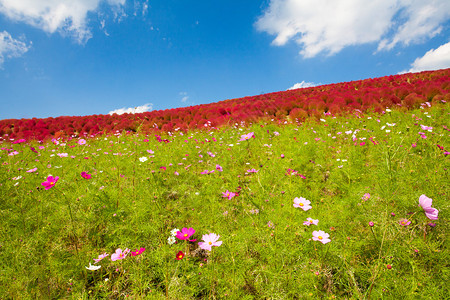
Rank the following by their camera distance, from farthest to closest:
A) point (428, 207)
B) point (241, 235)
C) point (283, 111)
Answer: point (283, 111)
point (241, 235)
point (428, 207)

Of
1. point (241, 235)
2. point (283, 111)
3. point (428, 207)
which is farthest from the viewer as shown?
point (283, 111)

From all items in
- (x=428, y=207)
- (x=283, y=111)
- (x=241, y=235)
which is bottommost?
(x=241, y=235)

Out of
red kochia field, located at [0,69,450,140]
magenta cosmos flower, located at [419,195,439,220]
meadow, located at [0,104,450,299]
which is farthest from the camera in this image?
red kochia field, located at [0,69,450,140]

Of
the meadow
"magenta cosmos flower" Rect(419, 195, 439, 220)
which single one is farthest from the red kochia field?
"magenta cosmos flower" Rect(419, 195, 439, 220)

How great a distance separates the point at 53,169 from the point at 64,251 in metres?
2.38

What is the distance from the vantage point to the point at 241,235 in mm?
1501

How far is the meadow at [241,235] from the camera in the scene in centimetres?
116

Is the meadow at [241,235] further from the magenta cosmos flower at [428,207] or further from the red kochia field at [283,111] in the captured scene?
the red kochia field at [283,111]

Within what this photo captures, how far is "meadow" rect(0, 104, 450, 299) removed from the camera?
45.6 inches

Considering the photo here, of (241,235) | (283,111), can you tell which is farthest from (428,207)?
(283,111)

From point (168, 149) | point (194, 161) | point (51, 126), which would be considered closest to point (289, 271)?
point (194, 161)

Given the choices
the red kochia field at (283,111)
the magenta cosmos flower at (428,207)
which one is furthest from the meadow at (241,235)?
the red kochia field at (283,111)

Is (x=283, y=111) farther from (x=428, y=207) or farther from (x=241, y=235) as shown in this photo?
(x=428, y=207)

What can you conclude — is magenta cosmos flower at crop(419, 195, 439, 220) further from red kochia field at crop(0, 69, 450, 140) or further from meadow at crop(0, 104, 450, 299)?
red kochia field at crop(0, 69, 450, 140)
